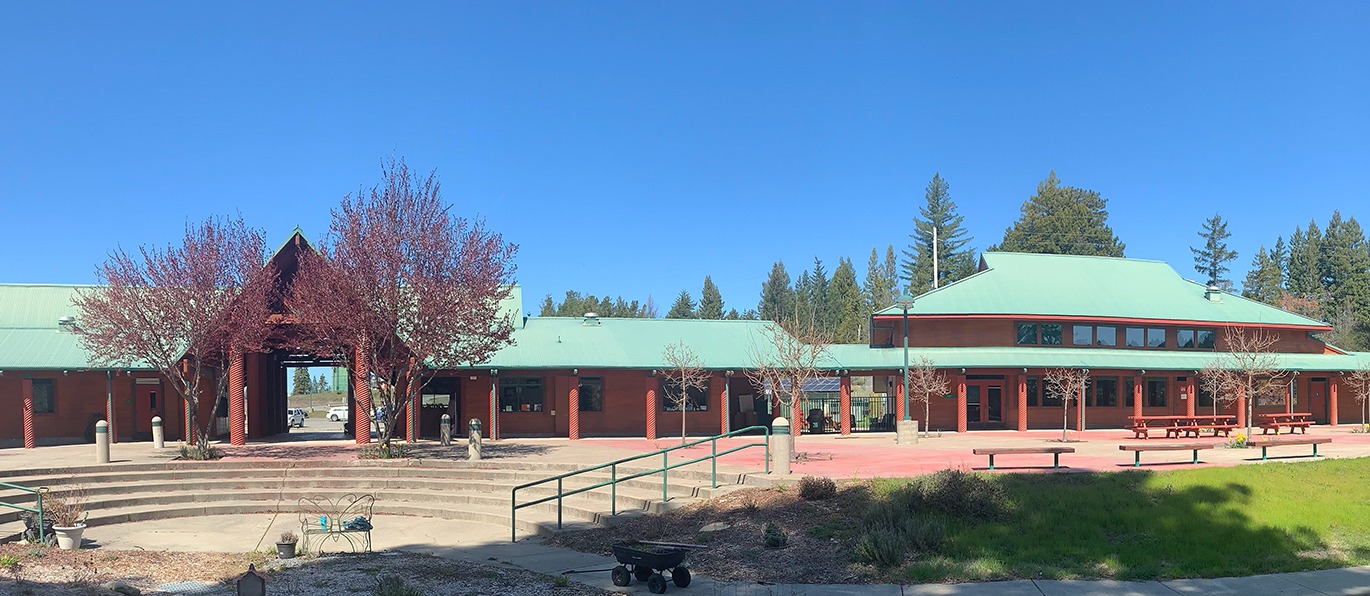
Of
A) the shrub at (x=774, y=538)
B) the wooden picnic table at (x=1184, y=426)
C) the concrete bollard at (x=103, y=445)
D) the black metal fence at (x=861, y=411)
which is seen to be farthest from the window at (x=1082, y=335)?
the concrete bollard at (x=103, y=445)

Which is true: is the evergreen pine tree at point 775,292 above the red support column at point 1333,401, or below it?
above

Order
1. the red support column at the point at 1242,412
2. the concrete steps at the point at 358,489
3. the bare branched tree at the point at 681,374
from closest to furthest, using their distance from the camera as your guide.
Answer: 1. the concrete steps at the point at 358,489
2. the bare branched tree at the point at 681,374
3. the red support column at the point at 1242,412

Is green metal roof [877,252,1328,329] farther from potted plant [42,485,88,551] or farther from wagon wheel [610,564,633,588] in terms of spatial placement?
potted plant [42,485,88,551]

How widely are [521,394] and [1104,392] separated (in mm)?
22822

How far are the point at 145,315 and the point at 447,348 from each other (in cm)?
742

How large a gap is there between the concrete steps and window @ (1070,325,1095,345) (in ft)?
82.6

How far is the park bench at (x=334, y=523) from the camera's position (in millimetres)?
14766

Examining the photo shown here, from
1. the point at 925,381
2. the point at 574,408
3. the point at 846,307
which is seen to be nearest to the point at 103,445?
the point at 574,408

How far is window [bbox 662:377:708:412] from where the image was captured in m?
34.0

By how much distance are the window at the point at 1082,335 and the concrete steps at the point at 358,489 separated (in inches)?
991

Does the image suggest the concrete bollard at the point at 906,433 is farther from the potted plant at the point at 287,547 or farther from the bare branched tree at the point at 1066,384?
the potted plant at the point at 287,547

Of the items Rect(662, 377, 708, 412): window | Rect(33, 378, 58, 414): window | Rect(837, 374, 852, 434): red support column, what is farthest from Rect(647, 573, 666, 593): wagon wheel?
Rect(33, 378, 58, 414): window

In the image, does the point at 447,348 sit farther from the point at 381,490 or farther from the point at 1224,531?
the point at 1224,531

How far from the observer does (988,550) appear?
1135cm
